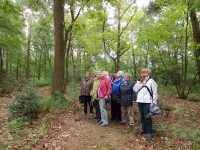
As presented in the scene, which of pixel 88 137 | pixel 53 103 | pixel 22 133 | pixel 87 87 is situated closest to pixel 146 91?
pixel 88 137

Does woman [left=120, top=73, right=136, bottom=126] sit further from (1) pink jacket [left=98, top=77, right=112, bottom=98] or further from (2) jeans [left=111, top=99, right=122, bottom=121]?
(2) jeans [left=111, top=99, right=122, bottom=121]

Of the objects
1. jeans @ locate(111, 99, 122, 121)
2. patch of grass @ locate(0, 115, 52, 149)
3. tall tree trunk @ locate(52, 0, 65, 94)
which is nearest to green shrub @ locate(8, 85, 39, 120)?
patch of grass @ locate(0, 115, 52, 149)

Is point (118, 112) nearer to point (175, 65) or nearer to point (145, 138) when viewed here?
point (145, 138)

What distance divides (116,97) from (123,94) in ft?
1.65

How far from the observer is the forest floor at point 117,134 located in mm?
5863

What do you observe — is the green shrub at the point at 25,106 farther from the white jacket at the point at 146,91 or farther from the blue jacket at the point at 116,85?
the white jacket at the point at 146,91

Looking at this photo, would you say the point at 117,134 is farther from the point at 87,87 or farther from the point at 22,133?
the point at 22,133

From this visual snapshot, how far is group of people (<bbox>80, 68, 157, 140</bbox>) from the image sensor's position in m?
6.53

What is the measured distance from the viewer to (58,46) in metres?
10.7

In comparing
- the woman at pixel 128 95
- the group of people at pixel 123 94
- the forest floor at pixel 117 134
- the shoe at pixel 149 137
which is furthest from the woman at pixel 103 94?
the shoe at pixel 149 137

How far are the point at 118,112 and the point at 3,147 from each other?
4608 millimetres

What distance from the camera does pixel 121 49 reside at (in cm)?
1736

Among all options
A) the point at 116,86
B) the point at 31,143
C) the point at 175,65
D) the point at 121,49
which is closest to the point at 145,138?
the point at 116,86

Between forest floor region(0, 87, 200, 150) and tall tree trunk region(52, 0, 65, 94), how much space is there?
2.35 meters
